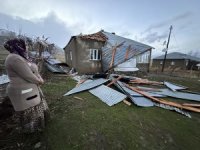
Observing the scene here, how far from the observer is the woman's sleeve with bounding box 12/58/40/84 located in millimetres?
2342

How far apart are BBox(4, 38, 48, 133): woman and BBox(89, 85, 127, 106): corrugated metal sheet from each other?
3.29 m

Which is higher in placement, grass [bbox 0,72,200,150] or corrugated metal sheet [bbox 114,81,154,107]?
corrugated metal sheet [bbox 114,81,154,107]

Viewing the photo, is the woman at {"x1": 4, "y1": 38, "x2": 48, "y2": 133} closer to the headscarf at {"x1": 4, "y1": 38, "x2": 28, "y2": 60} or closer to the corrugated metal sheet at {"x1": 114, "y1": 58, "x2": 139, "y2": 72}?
the headscarf at {"x1": 4, "y1": 38, "x2": 28, "y2": 60}

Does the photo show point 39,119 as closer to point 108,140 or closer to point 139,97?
point 108,140

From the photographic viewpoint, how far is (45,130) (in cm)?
341

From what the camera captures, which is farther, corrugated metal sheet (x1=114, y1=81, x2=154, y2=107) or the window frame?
the window frame

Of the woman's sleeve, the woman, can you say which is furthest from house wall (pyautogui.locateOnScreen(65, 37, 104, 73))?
the woman's sleeve

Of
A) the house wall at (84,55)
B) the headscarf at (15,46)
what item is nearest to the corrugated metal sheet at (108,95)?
the headscarf at (15,46)

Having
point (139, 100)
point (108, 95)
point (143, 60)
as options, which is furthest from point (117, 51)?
point (139, 100)

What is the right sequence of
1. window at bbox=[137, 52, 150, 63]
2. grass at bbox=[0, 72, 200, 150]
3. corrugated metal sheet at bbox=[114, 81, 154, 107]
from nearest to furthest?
grass at bbox=[0, 72, 200, 150], corrugated metal sheet at bbox=[114, 81, 154, 107], window at bbox=[137, 52, 150, 63]

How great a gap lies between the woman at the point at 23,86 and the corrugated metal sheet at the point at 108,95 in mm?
3291

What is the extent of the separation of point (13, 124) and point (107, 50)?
11.4m

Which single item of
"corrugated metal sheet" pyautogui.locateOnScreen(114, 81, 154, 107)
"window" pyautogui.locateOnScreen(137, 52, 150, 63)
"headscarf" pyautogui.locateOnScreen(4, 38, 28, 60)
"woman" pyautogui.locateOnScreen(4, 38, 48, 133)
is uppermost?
"window" pyautogui.locateOnScreen(137, 52, 150, 63)

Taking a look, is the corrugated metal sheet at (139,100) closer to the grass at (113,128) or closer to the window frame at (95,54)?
the grass at (113,128)
